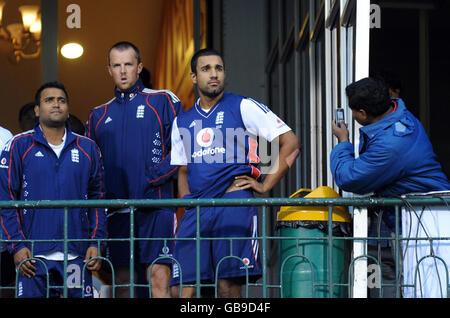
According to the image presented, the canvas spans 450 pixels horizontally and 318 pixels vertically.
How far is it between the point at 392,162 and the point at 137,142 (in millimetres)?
2037

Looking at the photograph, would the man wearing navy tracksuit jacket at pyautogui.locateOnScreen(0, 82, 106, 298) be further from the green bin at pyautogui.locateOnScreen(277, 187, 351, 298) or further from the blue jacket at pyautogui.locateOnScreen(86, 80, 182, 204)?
the green bin at pyautogui.locateOnScreen(277, 187, 351, 298)

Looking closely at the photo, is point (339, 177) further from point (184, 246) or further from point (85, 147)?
point (85, 147)

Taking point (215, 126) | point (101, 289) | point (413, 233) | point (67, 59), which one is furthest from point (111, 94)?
point (413, 233)

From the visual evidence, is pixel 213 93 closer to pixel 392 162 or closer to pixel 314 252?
pixel 314 252

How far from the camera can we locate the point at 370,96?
6414 millimetres

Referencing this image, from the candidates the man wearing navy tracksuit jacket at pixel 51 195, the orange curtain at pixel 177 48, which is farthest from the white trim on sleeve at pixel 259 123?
the orange curtain at pixel 177 48

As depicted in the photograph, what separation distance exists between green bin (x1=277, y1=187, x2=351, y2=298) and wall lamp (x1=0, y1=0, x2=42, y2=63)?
644cm

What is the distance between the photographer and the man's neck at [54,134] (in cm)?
739

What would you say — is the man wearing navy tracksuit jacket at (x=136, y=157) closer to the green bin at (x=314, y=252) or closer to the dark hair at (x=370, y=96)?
the green bin at (x=314, y=252)

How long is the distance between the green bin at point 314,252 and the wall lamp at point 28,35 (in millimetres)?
6440

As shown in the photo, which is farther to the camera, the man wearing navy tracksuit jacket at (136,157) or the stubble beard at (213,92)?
the man wearing navy tracksuit jacket at (136,157)

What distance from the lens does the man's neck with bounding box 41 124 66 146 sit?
291 inches

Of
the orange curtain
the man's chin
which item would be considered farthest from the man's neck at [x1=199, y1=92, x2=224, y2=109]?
the orange curtain

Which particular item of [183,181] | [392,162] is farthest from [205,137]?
[392,162]
